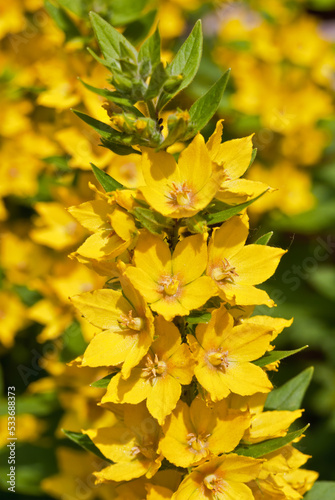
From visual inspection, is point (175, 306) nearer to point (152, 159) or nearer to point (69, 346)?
point (152, 159)

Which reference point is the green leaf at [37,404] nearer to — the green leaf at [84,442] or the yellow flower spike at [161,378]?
the green leaf at [84,442]

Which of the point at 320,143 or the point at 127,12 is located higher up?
the point at 127,12

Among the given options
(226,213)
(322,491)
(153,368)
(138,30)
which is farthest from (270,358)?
(138,30)

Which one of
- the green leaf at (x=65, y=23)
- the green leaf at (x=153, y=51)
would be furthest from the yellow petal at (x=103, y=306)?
the green leaf at (x=65, y=23)

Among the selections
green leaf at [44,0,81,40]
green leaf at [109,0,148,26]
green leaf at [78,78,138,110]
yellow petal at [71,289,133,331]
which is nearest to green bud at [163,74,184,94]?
green leaf at [78,78,138,110]

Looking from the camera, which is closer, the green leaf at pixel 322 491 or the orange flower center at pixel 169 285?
the orange flower center at pixel 169 285

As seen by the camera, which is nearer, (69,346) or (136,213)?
(136,213)

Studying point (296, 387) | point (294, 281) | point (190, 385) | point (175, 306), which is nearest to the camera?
point (175, 306)

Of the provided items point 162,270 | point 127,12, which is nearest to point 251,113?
point 127,12
